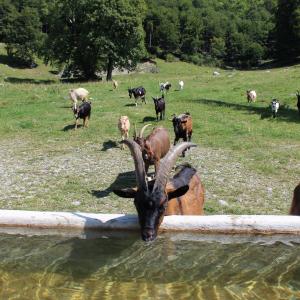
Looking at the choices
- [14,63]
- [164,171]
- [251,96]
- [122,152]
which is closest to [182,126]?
[122,152]

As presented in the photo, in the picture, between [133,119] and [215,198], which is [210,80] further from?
[215,198]

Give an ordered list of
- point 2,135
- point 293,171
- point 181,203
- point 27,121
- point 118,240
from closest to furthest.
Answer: point 118,240
point 181,203
point 293,171
point 2,135
point 27,121

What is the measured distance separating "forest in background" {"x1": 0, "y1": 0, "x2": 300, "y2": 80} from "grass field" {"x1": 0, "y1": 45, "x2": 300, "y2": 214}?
74.3 feet

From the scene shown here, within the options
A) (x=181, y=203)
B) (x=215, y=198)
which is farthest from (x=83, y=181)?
(x=181, y=203)

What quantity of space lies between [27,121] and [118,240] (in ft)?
66.9

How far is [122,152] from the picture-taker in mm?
18031

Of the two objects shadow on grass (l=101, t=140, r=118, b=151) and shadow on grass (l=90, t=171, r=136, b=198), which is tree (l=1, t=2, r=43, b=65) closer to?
shadow on grass (l=101, t=140, r=118, b=151)

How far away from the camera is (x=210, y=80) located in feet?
156

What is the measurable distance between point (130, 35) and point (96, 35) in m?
4.02

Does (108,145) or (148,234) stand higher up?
(148,234)

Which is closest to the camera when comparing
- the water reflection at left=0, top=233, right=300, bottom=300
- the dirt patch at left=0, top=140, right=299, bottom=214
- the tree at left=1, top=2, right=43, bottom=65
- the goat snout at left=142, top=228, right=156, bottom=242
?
the water reflection at left=0, top=233, right=300, bottom=300

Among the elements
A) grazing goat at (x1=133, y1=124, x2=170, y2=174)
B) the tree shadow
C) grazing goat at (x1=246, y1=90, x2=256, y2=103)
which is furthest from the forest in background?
grazing goat at (x1=133, y1=124, x2=170, y2=174)

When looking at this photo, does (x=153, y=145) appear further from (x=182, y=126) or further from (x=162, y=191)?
(x=162, y=191)

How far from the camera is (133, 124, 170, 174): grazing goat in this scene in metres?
13.8
